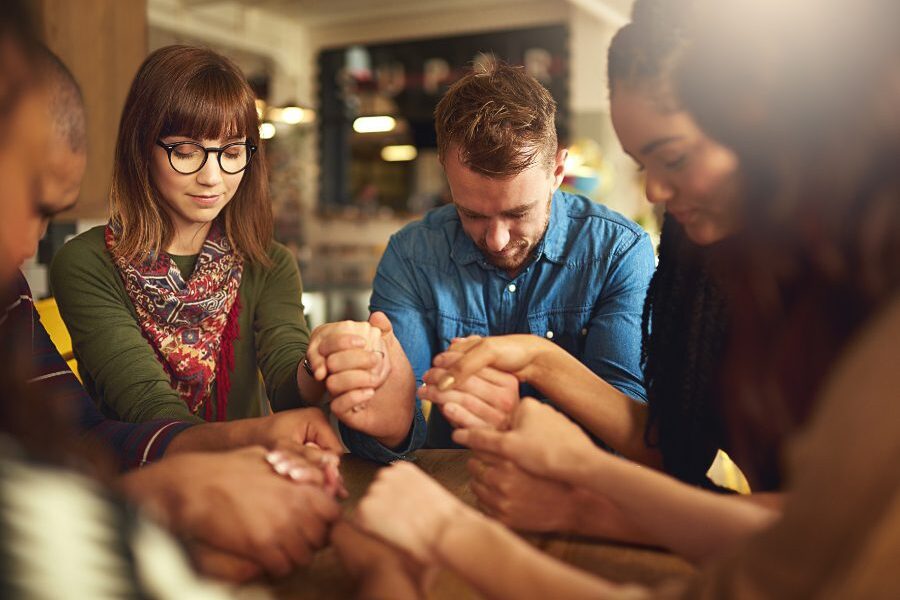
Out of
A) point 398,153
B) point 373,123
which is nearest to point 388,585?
point 373,123

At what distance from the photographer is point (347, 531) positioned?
0.71m

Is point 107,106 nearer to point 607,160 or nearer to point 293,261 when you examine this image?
point 293,261

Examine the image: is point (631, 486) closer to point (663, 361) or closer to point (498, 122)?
point (663, 361)

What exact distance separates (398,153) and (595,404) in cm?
902

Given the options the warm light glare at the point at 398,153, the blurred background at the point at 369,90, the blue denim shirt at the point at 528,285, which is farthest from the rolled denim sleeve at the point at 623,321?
the warm light glare at the point at 398,153

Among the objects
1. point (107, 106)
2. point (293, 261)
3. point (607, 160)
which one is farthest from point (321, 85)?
point (293, 261)

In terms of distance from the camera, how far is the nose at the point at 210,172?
4.25ft

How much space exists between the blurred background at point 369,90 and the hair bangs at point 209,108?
408 cm

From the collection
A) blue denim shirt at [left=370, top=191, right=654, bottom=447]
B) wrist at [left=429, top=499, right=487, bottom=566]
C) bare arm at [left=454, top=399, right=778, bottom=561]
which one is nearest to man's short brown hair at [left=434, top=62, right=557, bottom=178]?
blue denim shirt at [left=370, top=191, right=654, bottom=447]

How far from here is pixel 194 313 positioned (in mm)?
1412

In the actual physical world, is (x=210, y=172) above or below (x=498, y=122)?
below

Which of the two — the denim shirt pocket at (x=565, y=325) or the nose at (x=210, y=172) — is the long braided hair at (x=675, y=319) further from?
the nose at (x=210, y=172)

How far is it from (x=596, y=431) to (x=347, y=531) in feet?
1.66

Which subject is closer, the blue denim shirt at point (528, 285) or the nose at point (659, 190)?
the nose at point (659, 190)
